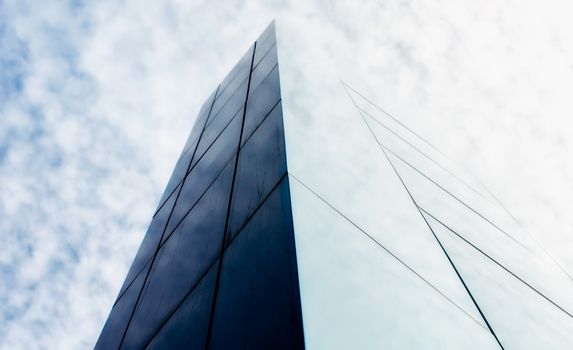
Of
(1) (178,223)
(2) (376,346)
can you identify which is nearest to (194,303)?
(2) (376,346)

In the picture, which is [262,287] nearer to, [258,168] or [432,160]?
[258,168]

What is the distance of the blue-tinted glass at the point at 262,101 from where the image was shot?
17.1ft

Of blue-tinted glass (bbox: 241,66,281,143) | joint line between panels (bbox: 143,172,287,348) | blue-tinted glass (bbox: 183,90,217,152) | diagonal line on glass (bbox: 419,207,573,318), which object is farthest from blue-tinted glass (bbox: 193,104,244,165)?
diagonal line on glass (bbox: 419,207,573,318)

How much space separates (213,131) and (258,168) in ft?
12.8

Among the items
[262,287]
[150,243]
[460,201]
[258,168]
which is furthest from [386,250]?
[150,243]

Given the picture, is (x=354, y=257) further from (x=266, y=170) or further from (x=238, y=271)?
(x=266, y=170)

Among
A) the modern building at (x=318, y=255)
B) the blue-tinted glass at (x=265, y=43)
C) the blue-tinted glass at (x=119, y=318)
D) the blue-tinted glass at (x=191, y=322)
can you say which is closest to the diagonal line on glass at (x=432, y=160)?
the modern building at (x=318, y=255)

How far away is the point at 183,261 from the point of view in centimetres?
448

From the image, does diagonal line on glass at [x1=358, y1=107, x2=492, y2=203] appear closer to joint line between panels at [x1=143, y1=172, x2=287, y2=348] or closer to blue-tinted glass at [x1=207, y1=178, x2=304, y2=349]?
joint line between panels at [x1=143, y1=172, x2=287, y2=348]

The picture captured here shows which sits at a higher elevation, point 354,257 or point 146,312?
point 354,257

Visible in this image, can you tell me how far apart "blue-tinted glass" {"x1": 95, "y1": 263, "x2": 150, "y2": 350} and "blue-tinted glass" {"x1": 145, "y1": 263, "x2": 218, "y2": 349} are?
164 cm

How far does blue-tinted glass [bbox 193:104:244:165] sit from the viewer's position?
281 inches

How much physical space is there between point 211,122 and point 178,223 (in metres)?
3.39

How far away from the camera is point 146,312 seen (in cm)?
452
